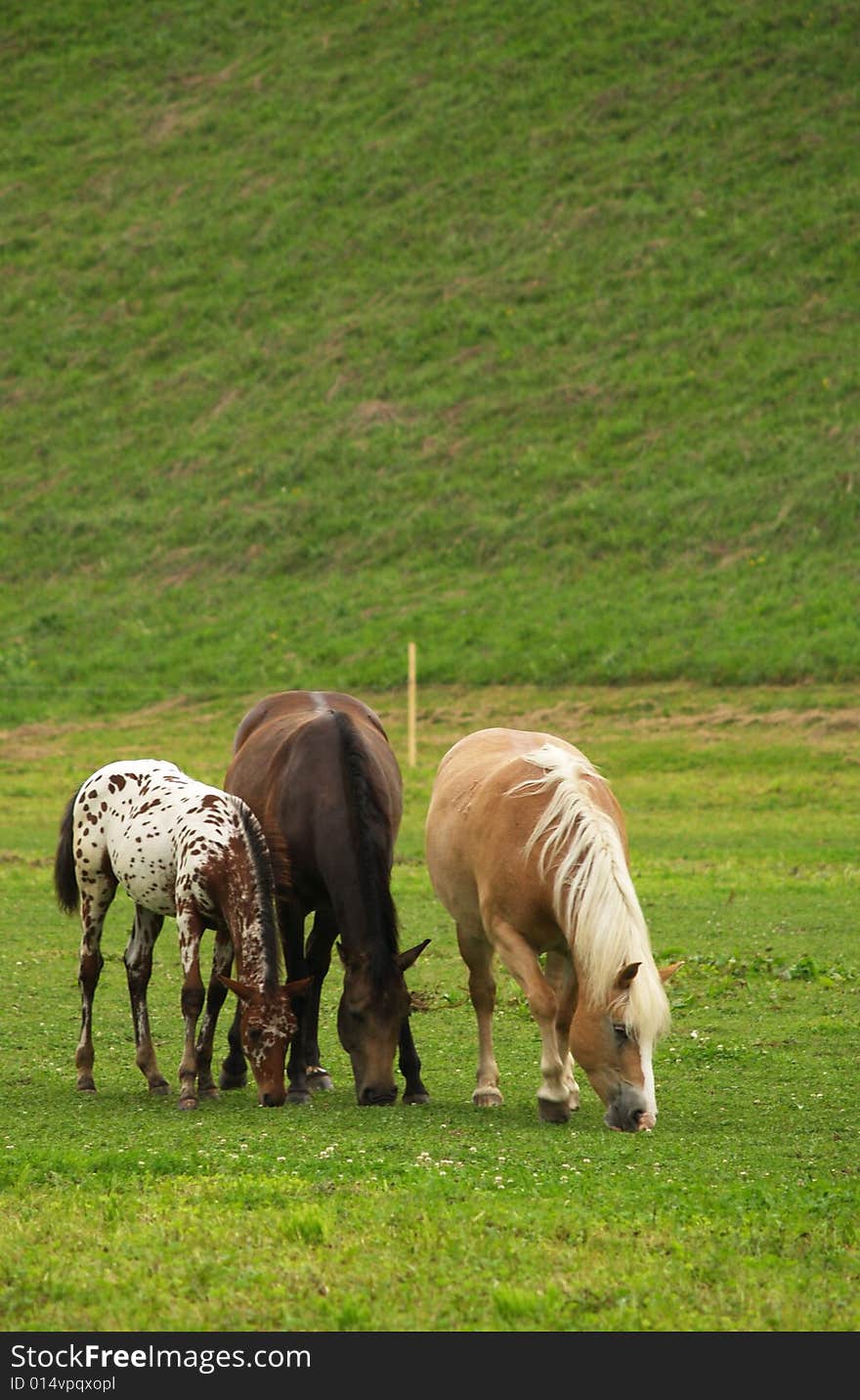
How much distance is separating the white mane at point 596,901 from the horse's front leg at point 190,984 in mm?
1766

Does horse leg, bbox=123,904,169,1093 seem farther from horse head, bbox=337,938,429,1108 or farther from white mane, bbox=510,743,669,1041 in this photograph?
white mane, bbox=510,743,669,1041

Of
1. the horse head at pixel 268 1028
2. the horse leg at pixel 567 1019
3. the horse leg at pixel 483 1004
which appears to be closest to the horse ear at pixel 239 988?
the horse head at pixel 268 1028

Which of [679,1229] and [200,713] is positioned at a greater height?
[679,1229]

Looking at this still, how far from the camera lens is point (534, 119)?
44.0 m

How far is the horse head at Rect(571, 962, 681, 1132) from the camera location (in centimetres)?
748

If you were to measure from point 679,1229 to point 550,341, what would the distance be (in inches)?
1351

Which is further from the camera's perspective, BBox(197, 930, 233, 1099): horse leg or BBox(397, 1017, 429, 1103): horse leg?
BBox(197, 930, 233, 1099): horse leg

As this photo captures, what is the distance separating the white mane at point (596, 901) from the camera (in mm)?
7473

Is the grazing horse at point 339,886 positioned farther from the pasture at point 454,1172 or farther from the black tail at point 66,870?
the black tail at point 66,870

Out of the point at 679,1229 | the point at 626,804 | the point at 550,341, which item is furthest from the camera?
the point at 550,341

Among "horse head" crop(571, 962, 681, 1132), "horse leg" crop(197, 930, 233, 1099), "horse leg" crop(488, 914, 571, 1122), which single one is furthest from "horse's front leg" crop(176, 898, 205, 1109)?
"horse head" crop(571, 962, 681, 1132)

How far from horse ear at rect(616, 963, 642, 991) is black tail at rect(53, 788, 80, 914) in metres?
3.37
